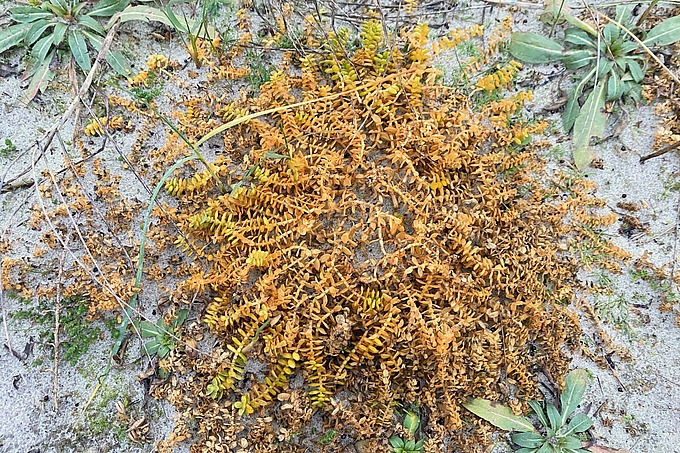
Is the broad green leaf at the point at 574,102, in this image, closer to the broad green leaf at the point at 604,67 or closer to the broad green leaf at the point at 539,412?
the broad green leaf at the point at 604,67

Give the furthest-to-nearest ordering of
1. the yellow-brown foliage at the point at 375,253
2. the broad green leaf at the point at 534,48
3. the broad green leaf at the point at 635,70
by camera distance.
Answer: the broad green leaf at the point at 534,48 → the broad green leaf at the point at 635,70 → the yellow-brown foliage at the point at 375,253

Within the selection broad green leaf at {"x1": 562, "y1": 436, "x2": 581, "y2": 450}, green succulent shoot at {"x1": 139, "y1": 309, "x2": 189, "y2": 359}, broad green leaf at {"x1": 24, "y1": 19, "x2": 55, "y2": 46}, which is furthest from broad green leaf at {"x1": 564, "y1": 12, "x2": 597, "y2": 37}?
broad green leaf at {"x1": 24, "y1": 19, "x2": 55, "y2": 46}

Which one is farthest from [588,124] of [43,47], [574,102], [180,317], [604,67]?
[43,47]

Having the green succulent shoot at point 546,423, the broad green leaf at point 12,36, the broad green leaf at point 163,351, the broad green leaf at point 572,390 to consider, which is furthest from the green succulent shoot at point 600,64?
the broad green leaf at point 12,36

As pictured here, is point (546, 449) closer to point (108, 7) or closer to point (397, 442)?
point (397, 442)

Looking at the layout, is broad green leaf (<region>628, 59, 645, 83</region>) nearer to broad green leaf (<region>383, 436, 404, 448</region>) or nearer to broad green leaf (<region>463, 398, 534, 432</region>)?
broad green leaf (<region>463, 398, 534, 432</region>)

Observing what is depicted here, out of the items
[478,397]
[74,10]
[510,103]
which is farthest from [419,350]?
[74,10]

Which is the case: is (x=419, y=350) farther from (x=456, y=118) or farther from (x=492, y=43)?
(x=492, y=43)
